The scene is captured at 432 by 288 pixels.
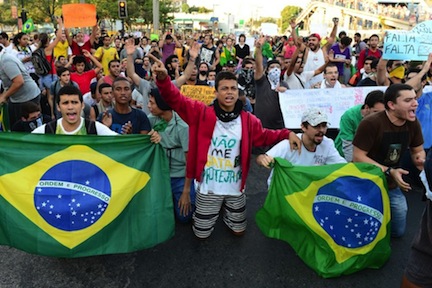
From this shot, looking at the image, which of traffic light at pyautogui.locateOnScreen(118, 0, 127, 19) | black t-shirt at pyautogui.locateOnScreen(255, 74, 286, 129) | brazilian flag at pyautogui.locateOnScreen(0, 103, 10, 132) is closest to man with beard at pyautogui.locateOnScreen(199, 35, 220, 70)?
black t-shirt at pyautogui.locateOnScreen(255, 74, 286, 129)

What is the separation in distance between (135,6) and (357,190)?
40.9 metres

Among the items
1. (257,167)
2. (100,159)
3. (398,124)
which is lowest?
(257,167)

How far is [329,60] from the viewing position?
26.3 feet

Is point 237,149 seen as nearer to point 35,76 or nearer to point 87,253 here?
point 87,253

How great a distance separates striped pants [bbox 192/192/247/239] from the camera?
12.3 ft

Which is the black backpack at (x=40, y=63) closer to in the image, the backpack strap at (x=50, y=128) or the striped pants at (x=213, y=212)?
the backpack strap at (x=50, y=128)

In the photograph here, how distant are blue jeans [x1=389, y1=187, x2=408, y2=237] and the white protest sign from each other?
2.31 meters

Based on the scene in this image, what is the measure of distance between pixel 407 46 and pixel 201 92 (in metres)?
2.91

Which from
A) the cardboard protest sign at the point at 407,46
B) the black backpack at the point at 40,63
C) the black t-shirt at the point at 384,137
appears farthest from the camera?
the black backpack at the point at 40,63

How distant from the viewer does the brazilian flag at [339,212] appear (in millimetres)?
3291

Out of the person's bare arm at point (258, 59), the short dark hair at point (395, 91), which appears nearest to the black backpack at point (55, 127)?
the person's bare arm at point (258, 59)

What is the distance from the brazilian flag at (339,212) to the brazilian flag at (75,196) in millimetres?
1282

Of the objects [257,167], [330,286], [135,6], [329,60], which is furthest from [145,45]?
[135,6]

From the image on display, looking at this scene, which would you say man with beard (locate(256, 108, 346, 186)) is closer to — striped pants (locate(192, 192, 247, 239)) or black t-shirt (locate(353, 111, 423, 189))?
black t-shirt (locate(353, 111, 423, 189))
